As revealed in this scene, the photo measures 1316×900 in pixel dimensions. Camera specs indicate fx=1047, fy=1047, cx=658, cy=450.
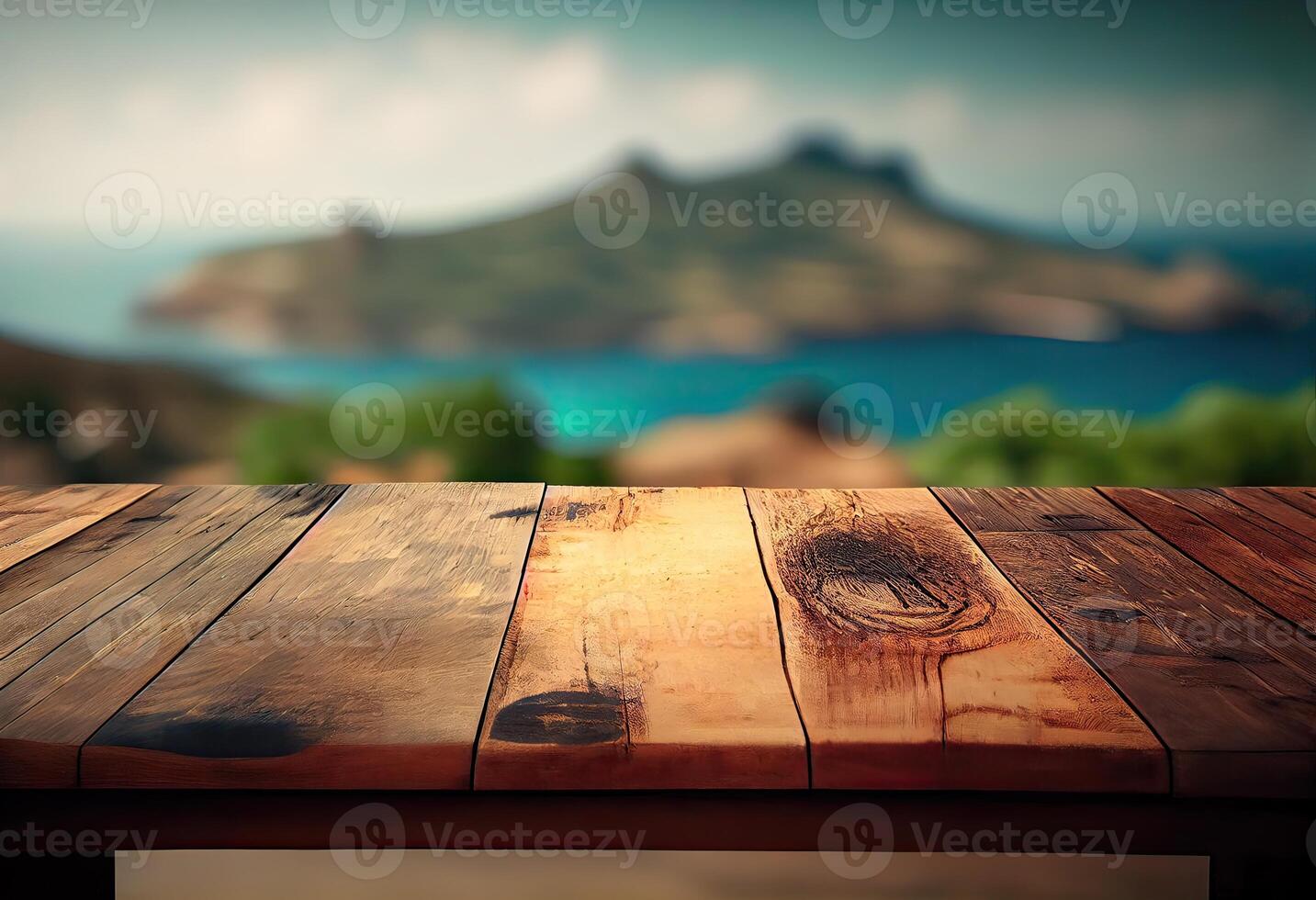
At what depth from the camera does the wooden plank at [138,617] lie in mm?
833

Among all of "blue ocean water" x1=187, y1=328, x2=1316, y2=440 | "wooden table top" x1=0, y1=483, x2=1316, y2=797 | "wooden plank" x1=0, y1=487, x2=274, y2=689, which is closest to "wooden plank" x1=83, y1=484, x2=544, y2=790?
"wooden table top" x1=0, y1=483, x2=1316, y2=797

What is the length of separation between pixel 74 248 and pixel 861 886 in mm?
2036

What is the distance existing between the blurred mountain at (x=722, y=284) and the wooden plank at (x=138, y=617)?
2.66ft

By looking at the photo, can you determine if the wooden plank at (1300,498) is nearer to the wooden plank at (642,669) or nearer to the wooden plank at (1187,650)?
the wooden plank at (1187,650)

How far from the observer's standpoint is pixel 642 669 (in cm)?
95

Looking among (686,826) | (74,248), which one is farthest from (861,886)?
(74,248)

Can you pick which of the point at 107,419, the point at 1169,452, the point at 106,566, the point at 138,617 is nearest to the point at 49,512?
the point at 106,566

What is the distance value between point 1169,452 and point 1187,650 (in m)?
1.53

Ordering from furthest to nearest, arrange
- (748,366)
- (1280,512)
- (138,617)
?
(748,366), (1280,512), (138,617)

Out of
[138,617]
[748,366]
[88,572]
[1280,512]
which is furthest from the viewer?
[748,366]

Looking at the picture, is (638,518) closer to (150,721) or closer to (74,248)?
(150,721)

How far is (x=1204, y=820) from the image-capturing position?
83 cm

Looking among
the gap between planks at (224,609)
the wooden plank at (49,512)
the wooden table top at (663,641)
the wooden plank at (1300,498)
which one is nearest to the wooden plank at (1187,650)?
the wooden table top at (663,641)

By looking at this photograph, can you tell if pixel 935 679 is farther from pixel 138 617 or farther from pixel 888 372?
pixel 888 372
